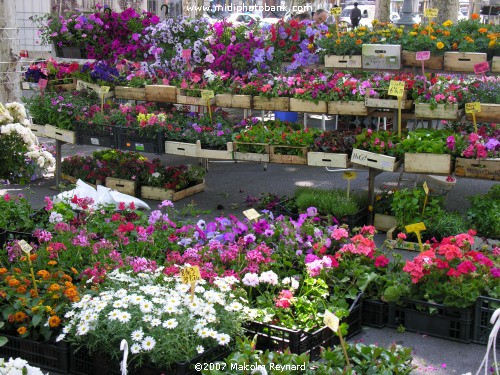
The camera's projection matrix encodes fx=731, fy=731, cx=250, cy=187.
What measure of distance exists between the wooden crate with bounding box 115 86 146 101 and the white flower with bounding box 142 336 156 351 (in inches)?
200

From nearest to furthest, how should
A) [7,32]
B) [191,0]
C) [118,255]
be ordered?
[118,255], [7,32], [191,0]

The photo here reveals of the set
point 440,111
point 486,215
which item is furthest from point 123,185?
point 486,215

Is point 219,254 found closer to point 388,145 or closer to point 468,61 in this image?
point 388,145

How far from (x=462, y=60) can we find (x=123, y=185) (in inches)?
152

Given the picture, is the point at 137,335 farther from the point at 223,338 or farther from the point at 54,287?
the point at 54,287

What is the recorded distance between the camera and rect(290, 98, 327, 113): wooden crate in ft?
23.4

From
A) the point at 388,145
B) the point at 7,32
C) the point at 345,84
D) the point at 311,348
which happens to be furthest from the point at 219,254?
the point at 7,32

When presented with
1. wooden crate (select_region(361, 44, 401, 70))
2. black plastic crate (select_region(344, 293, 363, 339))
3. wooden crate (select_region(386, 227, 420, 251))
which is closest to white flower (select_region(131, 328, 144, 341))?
black plastic crate (select_region(344, 293, 363, 339))

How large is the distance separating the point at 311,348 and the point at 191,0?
14962 mm

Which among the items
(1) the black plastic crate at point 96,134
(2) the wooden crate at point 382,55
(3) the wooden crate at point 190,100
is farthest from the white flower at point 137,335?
(2) the wooden crate at point 382,55

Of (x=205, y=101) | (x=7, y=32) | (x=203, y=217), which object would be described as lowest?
(x=203, y=217)

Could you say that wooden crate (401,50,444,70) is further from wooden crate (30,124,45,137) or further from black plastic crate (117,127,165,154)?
wooden crate (30,124,45,137)

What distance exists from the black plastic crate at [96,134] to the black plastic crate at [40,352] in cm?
396

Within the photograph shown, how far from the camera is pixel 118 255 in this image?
4.52m
